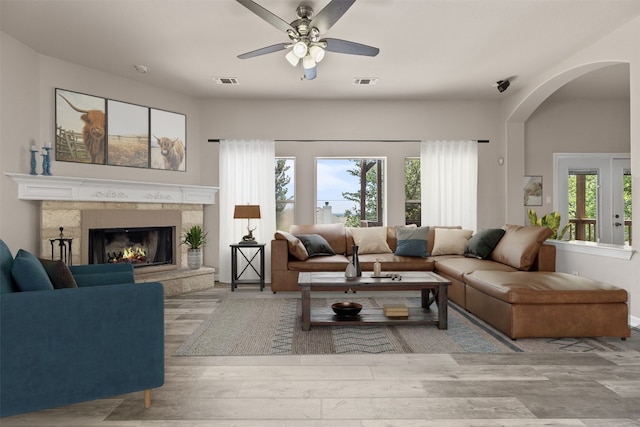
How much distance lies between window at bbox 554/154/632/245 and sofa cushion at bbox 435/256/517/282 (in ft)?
8.29

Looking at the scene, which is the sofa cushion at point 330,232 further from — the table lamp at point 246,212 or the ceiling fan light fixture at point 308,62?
the ceiling fan light fixture at point 308,62

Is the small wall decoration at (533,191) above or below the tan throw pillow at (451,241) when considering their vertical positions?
above

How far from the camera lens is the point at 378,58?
4402 millimetres

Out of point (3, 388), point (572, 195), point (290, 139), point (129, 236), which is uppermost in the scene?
point (290, 139)

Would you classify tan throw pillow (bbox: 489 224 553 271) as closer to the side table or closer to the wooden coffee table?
the wooden coffee table

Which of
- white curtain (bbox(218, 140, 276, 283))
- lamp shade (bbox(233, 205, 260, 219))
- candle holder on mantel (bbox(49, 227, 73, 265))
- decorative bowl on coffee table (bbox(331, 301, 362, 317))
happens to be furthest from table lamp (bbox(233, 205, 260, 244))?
decorative bowl on coffee table (bbox(331, 301, 362, 317))

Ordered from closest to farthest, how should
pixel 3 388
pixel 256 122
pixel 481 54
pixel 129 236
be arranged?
pixel 3 388 → pixel 481 54 → pixel 129 236 → pixel 256 122

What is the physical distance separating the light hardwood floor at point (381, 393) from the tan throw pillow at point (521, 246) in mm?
1543

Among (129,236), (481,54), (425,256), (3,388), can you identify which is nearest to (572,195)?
(425,256)

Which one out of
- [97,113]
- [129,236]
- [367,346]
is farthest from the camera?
[129,236]

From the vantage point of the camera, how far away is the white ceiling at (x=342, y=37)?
3.32m

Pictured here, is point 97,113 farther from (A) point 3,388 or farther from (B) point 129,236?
(A) point 3,388

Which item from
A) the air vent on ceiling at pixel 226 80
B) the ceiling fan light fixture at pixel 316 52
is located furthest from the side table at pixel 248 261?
the ceiling fan light fixture at pixel 316 52

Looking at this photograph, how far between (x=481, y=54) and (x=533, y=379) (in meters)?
3.34
